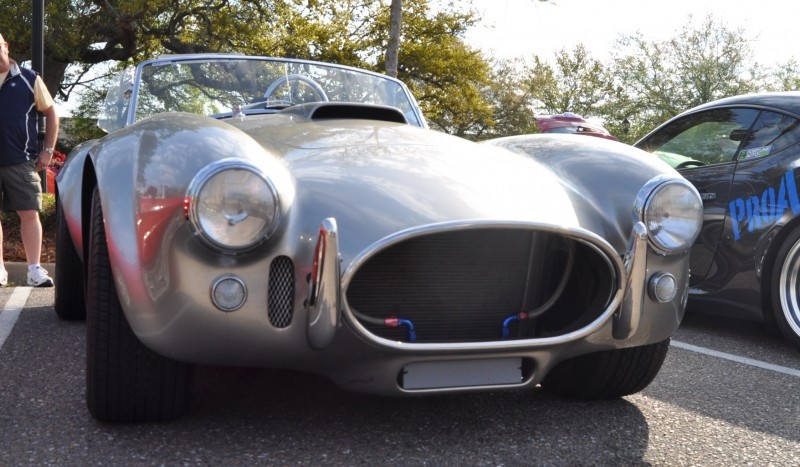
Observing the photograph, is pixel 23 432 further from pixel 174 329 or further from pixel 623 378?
pixel 623 378

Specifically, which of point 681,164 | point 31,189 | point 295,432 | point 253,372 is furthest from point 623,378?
point 31,189

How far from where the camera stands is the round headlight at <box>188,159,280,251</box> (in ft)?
6.80

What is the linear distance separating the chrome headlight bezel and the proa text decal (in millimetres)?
1761

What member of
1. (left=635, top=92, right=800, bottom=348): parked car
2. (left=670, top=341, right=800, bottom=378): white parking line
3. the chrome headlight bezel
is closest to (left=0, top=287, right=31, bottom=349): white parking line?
the chrome headlight bezel

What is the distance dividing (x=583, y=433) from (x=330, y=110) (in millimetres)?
1517

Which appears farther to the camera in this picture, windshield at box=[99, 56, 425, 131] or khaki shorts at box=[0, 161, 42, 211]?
khaki shorts at box=[0, 161, 42, 211]

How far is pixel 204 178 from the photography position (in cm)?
210

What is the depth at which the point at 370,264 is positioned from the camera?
225 cm

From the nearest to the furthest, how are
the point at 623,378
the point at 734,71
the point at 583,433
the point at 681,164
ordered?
1. the point at 583,433
2. the point at 623,378
3. the point at 681,164
4. the point at 734,71

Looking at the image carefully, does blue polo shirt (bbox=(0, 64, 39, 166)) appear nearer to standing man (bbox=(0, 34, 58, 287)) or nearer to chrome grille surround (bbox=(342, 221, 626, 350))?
standing man (bbox=(0, 34, 58, 287))

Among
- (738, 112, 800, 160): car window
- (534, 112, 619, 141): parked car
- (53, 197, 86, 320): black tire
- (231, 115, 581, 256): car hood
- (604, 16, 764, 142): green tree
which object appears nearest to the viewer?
(231, 115, 581, 256): car hood

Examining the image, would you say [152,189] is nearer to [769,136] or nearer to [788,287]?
[788,287]

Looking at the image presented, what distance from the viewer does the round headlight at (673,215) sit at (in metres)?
2.49

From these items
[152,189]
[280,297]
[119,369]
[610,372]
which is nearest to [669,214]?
[610,372]
